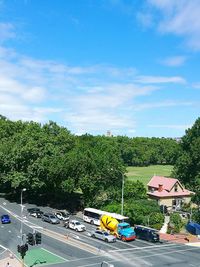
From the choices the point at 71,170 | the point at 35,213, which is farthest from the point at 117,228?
the point at 71,170

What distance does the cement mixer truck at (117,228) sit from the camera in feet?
195

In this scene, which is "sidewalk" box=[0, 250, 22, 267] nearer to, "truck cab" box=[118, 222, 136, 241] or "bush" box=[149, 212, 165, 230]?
"truck cab" box=[118, 222, 136, 241]

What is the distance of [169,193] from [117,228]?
2648cm

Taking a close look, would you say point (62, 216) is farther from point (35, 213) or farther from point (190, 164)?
point (190, 164)

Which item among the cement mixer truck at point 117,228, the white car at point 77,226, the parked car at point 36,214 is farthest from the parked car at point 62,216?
the cement mixer truck at point 117,228

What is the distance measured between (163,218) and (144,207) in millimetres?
3610

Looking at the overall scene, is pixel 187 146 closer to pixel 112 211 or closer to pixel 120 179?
pixel 120 179

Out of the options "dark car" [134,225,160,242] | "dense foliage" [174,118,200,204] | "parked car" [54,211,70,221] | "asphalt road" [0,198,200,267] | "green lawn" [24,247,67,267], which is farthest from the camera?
"dense foliage" [174,118,200,204]

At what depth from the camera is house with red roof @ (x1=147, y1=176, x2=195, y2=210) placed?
279ft

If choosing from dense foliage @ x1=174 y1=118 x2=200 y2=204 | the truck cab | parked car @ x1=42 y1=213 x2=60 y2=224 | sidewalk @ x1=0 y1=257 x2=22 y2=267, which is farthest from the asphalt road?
dense foliage @ x1=174 y1=118 x2=200 y2=204

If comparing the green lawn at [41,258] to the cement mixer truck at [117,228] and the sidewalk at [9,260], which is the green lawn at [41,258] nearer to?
the sidewalk at [9,260]

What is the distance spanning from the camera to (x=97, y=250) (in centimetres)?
5303

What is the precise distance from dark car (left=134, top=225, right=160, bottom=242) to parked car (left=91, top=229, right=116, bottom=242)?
448 cm

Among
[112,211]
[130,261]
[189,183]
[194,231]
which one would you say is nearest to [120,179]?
[112,211]
